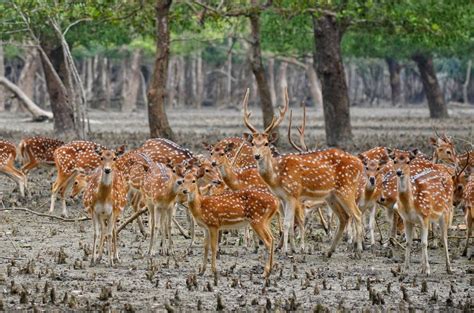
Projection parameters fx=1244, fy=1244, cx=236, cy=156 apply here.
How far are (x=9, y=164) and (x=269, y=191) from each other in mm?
5379

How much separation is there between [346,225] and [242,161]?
2.92 meters

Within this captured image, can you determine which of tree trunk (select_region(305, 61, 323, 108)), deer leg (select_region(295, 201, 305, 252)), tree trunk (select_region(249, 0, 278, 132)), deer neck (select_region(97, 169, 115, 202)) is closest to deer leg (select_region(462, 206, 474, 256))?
deer leg (select_region(295, 201, 305, 252))

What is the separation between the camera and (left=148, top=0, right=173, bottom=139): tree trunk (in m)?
22.1

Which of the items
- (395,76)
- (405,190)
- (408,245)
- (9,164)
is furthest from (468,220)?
(395,76)

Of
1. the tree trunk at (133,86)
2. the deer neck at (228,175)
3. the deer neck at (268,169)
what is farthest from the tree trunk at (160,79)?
the tree trunk at (133,86)

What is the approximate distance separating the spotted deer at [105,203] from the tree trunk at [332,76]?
43.2 feet

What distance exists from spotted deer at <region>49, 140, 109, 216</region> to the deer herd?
346 mm

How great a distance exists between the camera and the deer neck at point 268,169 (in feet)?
39.5

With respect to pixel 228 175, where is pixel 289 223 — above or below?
below

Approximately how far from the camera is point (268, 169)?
1208 centimetres

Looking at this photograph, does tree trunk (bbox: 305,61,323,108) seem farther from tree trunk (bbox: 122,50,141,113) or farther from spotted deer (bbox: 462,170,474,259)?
spotted deer (bbox: 462,170,474,259)

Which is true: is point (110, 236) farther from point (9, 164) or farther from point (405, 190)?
point (9, 164)

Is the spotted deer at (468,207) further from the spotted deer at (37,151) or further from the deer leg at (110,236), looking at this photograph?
the spotted deer at (37,151)

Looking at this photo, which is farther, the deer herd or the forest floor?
the deer herd
